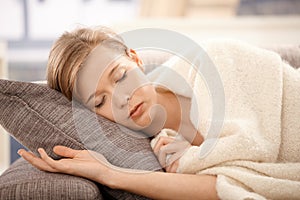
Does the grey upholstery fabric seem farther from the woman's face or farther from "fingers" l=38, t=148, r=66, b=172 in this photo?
the woman's face

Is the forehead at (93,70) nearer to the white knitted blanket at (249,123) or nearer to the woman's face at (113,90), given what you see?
the woman's face at (113,90)

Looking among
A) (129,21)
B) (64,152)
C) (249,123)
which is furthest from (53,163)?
(129,21)

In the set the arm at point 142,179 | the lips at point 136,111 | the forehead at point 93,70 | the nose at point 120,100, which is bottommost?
the arm at point 142,179

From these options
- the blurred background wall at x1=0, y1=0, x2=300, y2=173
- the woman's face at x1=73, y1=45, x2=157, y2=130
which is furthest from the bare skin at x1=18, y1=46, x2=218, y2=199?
the blurred background wall at x1=0, y1=0, x2=300, y2=173

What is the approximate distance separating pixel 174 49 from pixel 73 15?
99cm

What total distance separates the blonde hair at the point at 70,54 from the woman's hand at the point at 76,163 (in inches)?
7.8

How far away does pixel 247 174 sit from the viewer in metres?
1.17

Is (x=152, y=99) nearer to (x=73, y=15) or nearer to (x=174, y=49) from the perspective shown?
(x=174, y=49)

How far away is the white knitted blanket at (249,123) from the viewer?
1.16m

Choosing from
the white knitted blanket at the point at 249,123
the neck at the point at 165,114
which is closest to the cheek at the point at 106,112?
the neck at the point at 165,114

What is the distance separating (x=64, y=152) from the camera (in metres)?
1.23

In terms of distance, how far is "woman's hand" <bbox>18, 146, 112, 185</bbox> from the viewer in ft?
3.84

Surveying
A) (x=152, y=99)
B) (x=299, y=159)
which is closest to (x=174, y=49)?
(x=152, y=99)

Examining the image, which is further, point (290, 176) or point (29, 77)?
point (29, 77)
